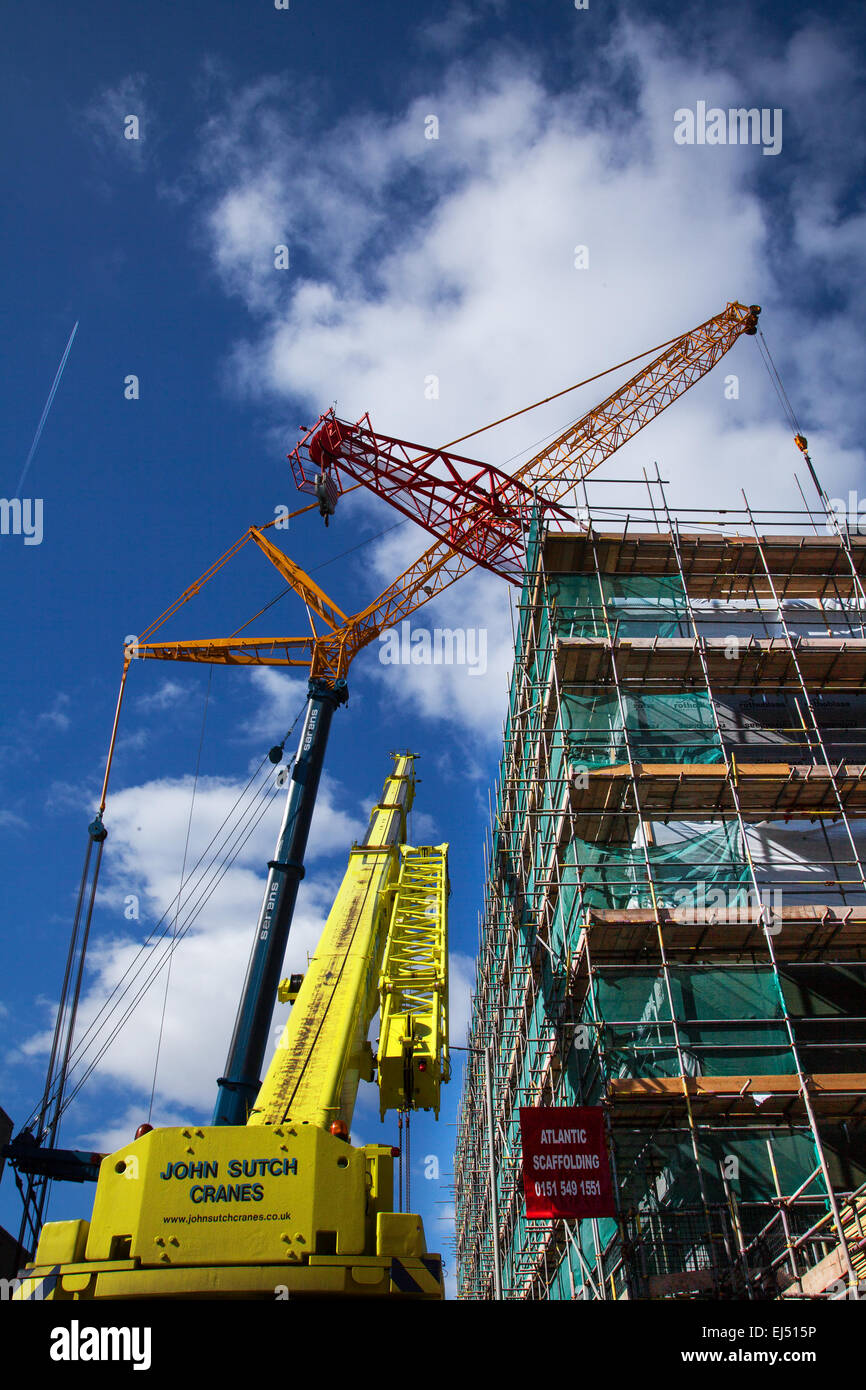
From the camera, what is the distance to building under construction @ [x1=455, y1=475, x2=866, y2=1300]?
13641 millimetres

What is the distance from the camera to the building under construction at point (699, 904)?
13.6m

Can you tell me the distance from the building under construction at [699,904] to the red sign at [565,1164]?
655 millimetres

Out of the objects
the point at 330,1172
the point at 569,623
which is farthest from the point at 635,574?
the point at 330,1172

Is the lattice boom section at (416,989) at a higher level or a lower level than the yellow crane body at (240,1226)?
higher

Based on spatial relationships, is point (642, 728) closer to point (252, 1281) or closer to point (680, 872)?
point (680, 872)

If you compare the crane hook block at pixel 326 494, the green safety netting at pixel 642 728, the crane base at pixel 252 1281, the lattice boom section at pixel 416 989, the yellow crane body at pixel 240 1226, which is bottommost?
the crane base at pixel 252 1281

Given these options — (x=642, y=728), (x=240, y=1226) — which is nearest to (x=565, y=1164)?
(x=240, y=1226)

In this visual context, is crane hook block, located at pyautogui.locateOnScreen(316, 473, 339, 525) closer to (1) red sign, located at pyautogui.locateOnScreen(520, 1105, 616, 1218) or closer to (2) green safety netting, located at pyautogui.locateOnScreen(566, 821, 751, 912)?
(2) green safety netting, located at pyautogui.locateOnScreen(566, 821, 751, 912)

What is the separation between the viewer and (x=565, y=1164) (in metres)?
12.2

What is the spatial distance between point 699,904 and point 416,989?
19.1 feet

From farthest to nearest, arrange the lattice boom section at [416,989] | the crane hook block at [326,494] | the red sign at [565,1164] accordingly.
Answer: the crane hook block at [326,494] → the lattice boom section at [416,989] → the red sign at [565,1164]

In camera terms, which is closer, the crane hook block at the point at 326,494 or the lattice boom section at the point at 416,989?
the lattice boom section at the point at 416,989

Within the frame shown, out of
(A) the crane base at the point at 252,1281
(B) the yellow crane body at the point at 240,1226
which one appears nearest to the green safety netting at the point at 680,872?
(B) the yellow crane body at the point at 240,1226

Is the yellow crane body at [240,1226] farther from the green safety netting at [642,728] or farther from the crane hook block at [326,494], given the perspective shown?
the crane hook block at [326,494]
